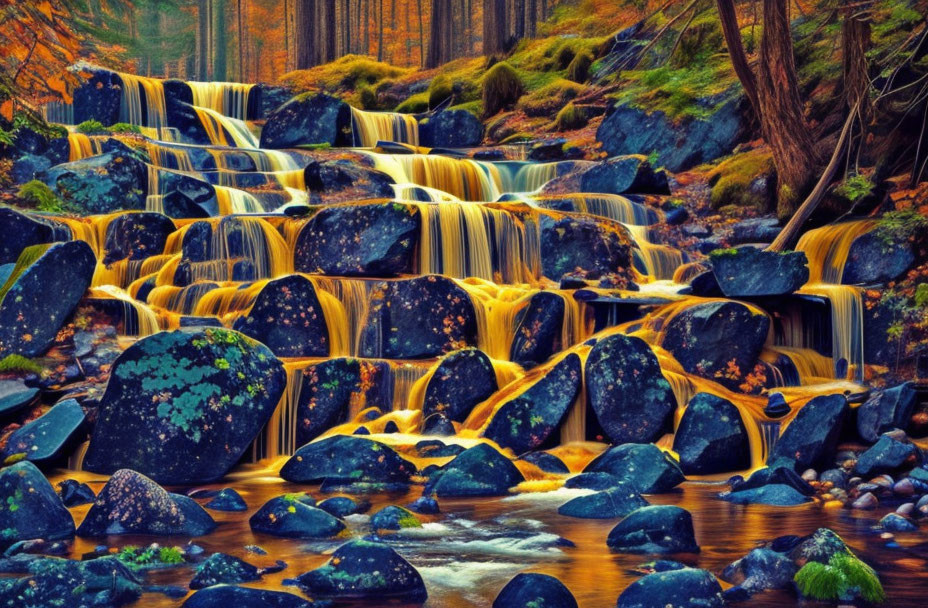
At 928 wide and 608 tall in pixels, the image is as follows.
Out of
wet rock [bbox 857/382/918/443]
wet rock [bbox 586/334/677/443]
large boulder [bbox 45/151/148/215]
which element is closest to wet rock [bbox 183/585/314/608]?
wet rock [bbox 586/334/677/443]

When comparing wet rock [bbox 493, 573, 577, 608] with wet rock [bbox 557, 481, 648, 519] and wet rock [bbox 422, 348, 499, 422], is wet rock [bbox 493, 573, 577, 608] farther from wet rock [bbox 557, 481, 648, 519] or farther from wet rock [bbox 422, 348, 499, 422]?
wet rock [bbox 422, 348, 499, 422]

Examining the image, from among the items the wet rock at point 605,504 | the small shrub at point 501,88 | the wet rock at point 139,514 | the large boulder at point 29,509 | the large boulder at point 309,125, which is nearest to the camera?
the large boulder at point 29,509

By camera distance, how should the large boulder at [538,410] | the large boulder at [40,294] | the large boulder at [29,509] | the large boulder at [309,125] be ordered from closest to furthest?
the large boulder at [29,509], the large boulder at [538,410], the large boulder at [40,294], the large boulder at [309,125]

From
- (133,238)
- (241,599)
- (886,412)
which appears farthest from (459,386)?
(133,238)

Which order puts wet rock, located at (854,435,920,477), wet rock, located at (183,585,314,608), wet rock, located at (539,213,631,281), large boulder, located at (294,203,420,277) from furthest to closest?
wet rock, located at (539,213,631,281) < large boulder, located at (294,203,420,277) < wet rock, located at (854,435,920,477) < wet rock, located at (183,585,314,608)

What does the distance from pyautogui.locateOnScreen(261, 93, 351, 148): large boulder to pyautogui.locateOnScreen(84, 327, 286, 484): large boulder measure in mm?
12870

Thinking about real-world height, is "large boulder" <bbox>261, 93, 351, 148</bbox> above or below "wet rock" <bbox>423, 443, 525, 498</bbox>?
above

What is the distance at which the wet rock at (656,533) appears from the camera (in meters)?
6.16

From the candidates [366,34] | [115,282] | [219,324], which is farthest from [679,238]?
[366,34]

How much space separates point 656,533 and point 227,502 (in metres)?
3.40

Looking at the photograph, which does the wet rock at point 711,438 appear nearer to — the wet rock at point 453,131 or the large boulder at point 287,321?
the large boulder at point 287,321

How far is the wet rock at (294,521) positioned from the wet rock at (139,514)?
0.37 meters

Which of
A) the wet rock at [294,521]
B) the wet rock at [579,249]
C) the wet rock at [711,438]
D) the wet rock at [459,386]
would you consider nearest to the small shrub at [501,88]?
the wet rock at [579,249]

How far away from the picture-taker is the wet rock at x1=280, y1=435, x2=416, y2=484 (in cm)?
838
